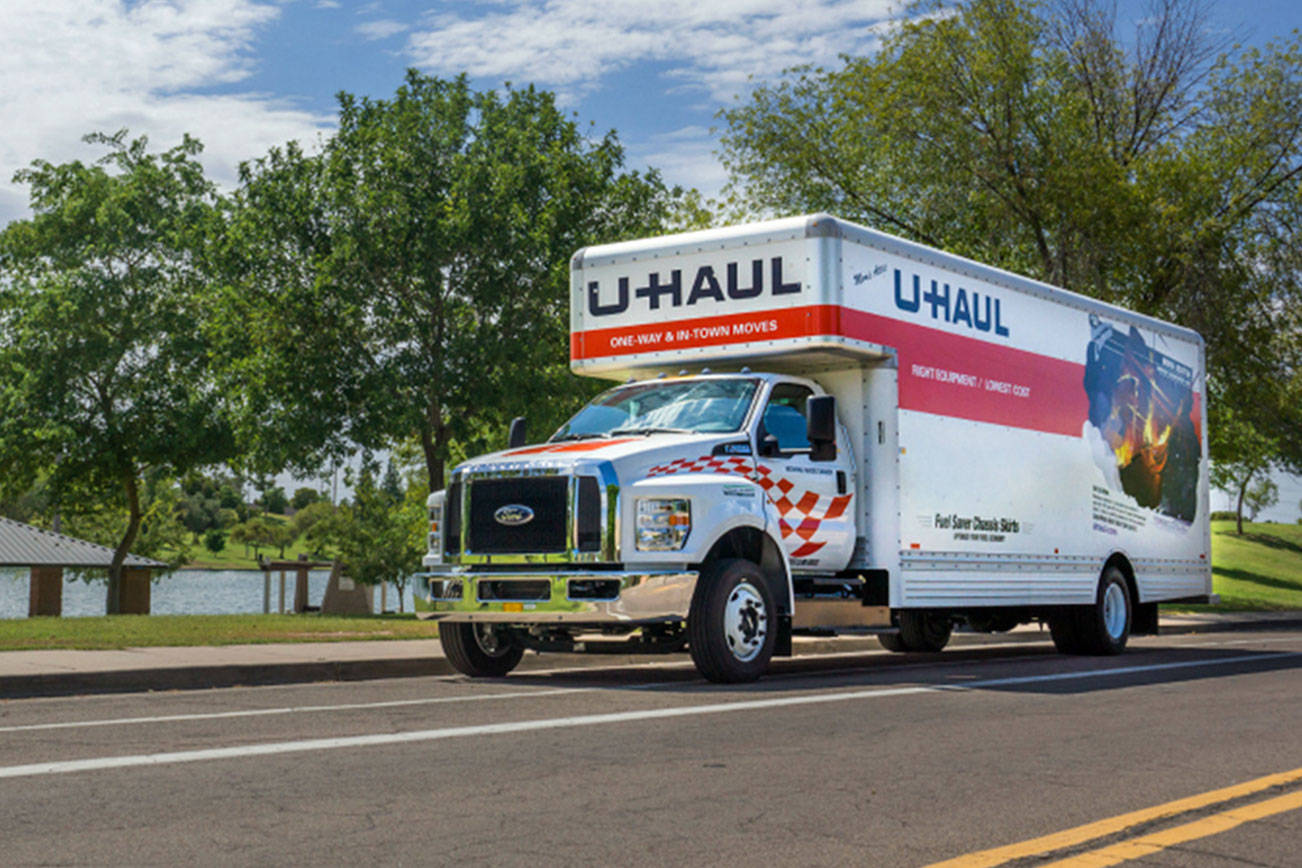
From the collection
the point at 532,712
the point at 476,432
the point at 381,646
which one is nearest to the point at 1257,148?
the point at 476,432

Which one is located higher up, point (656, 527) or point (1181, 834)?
point (656, 527)

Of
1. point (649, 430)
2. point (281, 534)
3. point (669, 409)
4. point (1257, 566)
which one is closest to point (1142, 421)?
point (669, 409)

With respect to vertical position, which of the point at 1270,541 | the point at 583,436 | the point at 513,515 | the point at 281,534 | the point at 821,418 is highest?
the point at 281,534

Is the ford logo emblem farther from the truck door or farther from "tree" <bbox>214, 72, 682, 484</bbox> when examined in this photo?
"tree" <bbox>214, 72, 682, 484</bbox>

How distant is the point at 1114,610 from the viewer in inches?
625

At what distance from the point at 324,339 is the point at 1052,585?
1934cm

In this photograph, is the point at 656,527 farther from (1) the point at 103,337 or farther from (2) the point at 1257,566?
(2) the point at 1257,566

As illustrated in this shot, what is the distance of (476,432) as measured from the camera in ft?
104

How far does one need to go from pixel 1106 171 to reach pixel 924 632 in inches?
619

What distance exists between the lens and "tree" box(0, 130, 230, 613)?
4084 cm

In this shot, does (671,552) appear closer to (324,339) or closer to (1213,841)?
(1213,841)

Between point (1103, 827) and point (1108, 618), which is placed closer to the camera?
point (1103, 827)

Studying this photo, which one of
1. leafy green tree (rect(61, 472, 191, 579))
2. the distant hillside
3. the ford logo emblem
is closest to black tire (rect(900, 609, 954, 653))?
the ford logo emblem

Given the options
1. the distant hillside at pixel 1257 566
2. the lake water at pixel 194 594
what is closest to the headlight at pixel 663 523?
the distant hillside at pixel 1257 566
